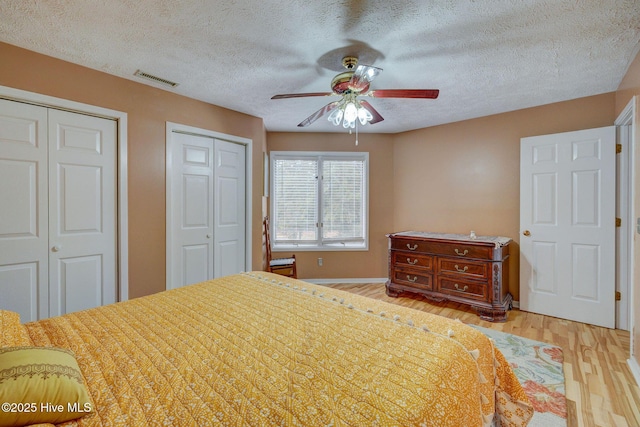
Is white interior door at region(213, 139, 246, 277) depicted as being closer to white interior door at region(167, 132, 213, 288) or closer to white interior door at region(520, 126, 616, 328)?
white interior door at region(167, 132, 213, 288)

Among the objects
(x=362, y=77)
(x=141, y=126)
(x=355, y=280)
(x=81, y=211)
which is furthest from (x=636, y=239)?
(x=81, y=211)

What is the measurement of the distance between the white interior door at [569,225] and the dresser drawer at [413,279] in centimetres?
103

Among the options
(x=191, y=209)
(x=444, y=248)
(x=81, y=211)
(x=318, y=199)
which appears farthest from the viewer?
(x=318, y=199)

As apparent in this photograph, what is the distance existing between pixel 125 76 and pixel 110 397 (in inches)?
108

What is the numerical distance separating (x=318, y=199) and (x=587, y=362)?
338cm

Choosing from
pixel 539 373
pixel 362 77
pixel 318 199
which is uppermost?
pixel 362 77

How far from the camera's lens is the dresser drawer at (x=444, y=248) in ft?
10.3

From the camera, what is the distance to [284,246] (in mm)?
4477

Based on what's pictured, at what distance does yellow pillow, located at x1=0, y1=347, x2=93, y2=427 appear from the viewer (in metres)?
0.70

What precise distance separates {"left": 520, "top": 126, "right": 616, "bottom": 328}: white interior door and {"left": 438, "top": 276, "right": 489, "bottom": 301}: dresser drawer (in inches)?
23.2

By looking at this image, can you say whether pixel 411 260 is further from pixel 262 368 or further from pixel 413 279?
pixel 262 368

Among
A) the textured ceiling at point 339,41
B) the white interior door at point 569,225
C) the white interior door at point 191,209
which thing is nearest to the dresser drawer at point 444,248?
the white interior door at point 569,225

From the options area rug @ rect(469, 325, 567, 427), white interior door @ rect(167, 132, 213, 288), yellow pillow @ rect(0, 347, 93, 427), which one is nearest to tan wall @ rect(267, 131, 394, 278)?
white interior door @ rect(167, 132, 213, 288)

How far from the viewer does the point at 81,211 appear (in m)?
2.44
